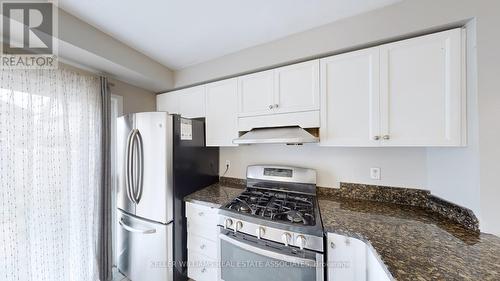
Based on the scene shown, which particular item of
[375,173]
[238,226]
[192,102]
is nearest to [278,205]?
[238,226]

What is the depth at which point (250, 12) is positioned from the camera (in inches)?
50.9

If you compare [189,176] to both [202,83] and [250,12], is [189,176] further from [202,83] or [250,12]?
[250,12]

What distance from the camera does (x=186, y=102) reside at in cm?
220

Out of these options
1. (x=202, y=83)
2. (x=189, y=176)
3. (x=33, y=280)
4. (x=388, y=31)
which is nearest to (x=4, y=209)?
(x=33, y=280)

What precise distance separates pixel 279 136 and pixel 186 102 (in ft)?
4.31

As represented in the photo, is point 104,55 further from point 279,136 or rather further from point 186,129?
point 279,136

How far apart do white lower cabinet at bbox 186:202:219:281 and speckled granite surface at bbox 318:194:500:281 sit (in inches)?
38.0

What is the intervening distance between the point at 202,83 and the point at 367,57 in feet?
5.37

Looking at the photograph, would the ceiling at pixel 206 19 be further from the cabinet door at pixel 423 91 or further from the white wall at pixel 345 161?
the white wall at pixel 345 161

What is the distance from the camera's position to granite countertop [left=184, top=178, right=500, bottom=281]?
0.71 meters

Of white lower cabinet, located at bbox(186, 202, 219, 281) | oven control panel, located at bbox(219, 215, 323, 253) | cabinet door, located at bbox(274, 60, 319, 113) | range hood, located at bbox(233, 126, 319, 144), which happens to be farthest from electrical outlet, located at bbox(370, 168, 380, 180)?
white lower cabinet, located at bbox(186, 202, 219, 281)

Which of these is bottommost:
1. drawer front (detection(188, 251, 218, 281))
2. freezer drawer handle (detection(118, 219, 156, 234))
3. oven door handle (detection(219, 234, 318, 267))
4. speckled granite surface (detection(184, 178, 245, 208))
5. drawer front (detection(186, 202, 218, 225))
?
drawer front (detection(188, 251, 218, 281))

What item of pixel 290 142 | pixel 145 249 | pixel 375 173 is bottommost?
pixel 145 249

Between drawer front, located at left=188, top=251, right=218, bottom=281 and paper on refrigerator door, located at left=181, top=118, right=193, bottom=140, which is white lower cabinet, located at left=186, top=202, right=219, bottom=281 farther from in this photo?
paper on refrigerator door, located at left=181, top=118, right=193, bottom=140
